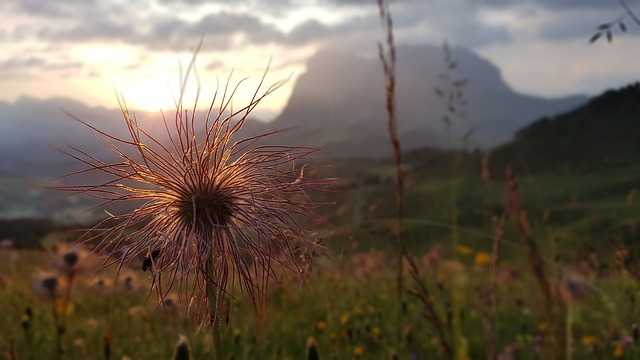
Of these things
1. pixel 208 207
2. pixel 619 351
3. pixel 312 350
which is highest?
pixel 208 207

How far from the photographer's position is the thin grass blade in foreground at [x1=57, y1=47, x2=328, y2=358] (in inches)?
74.5

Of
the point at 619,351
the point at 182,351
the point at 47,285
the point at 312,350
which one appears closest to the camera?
the point at 182,351

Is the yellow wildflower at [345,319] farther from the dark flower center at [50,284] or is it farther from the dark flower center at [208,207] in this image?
the dark flower center at [208,207]

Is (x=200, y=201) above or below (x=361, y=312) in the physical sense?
above

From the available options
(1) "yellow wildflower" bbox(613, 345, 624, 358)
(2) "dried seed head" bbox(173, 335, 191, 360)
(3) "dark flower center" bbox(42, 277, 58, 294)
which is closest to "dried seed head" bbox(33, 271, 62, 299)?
(3) "dark flower center" bbox(42, 277, 58, 294)

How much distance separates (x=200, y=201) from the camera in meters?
1.95

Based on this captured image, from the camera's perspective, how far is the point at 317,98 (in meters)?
167

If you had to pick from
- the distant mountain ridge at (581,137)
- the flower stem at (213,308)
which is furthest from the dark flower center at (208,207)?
the distant mountain ridge at (581,137)

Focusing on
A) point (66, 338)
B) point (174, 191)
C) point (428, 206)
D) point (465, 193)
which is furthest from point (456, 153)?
point (465, 193)

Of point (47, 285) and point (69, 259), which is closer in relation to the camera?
point (69, 259)

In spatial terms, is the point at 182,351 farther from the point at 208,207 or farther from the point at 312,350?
the point at 312,350

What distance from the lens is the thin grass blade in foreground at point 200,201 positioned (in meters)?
1.89

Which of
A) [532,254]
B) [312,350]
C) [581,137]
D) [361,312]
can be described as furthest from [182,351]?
[581,137]

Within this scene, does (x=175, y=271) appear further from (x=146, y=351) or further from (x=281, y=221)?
(x=146, y=351)
